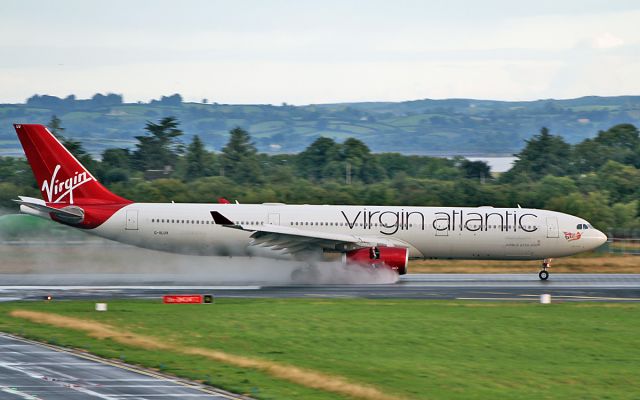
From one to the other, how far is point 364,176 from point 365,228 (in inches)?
3408

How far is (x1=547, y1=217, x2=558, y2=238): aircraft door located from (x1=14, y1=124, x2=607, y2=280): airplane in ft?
0.17

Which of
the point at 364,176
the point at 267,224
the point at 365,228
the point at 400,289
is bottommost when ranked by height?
the point at 400,289

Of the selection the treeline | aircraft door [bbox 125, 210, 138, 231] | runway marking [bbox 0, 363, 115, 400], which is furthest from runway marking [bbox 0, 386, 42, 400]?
the treeline

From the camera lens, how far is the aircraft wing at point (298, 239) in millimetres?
48000

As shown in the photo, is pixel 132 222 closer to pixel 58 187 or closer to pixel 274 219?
pixel 58 187

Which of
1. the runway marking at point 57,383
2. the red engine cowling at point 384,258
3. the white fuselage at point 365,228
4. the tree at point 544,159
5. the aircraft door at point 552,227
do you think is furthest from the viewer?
the tree at point 544,159

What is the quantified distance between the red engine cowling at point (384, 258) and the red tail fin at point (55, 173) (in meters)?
13.1

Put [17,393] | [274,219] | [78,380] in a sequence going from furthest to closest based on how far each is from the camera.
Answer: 1. [274,219]
2. [78,380]
3. [17,393]

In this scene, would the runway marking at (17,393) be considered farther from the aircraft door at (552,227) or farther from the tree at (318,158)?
the tree at (318,158)

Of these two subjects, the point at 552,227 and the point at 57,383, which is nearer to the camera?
the point at 57,383

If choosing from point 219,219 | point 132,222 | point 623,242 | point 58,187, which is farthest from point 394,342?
point 623,242

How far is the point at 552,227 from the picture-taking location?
5150cm

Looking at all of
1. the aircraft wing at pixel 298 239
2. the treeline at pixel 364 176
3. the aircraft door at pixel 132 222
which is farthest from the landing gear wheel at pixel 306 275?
the treeline at pixel 364 176

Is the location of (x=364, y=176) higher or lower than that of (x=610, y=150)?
lower
